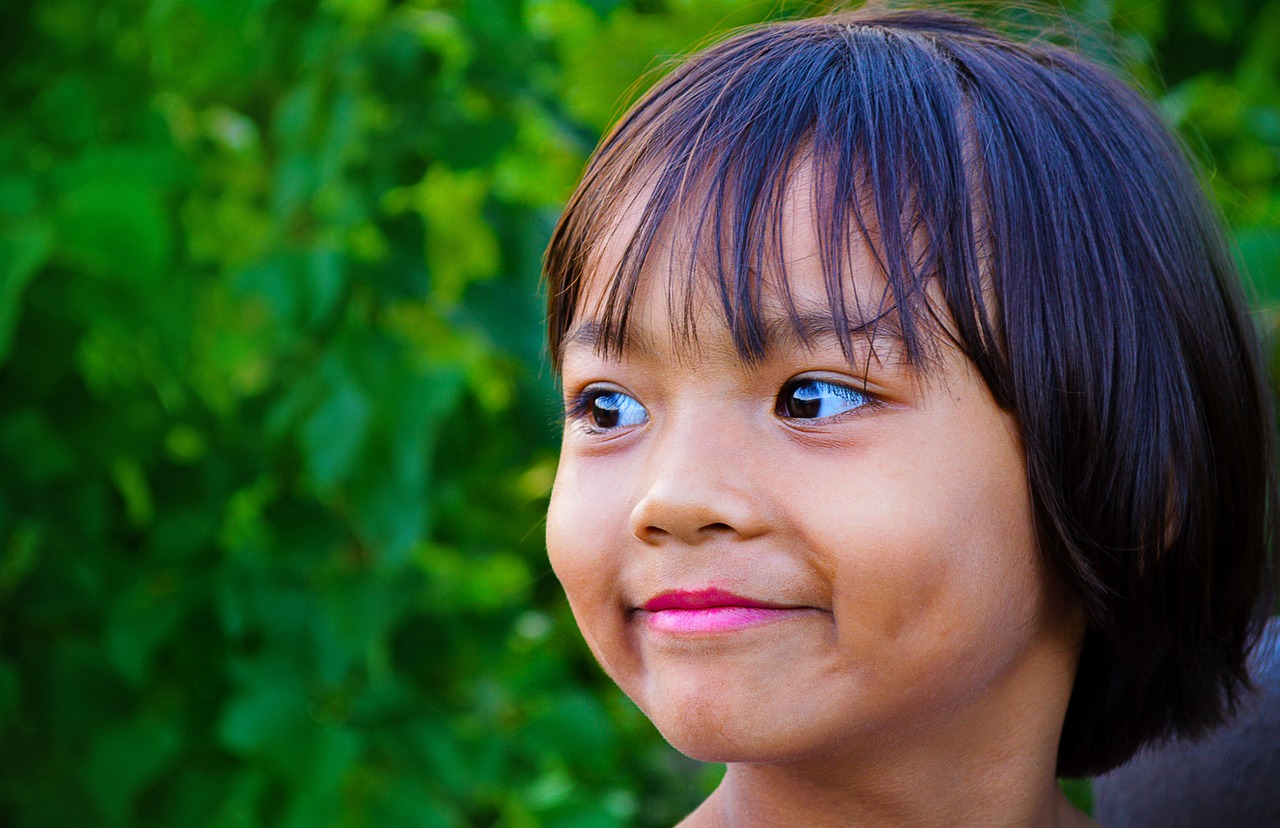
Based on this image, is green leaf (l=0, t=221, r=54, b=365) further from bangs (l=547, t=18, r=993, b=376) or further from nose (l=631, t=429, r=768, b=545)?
nose (l=631, t=429, r=768, b=545)

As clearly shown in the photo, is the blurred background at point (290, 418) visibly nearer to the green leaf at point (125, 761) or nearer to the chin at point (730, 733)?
the green leaf at point (125, 761)

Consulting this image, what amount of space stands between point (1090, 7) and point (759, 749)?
3.67 ft

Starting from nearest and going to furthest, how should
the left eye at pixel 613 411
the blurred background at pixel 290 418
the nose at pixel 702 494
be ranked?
the nose at pixel 702 494 < the left eye at pixel 613 411 < the blurred background at pixel 290 418

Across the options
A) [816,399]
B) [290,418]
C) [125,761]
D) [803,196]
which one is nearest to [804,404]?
[816,399]

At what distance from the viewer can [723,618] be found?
737 mm

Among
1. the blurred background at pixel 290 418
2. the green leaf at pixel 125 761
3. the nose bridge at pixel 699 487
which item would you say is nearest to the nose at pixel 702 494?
the nose bridge at pixel 699 487

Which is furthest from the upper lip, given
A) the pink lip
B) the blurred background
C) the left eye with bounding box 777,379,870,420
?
the blurred background

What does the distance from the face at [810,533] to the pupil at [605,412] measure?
57 millimetres

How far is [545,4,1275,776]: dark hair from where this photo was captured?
75 centimetres

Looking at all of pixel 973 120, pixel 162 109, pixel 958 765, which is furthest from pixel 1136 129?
pixel 162 109

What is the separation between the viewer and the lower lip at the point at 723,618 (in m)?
0.73

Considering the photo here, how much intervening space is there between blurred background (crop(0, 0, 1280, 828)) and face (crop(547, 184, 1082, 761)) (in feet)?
2.40

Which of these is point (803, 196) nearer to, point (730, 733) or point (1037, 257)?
point (1037, 257)

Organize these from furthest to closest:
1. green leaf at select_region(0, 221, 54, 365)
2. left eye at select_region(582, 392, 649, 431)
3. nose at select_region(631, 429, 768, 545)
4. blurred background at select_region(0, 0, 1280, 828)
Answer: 1. blurred background at select_region(0, 0, 1280, 828)
2. green leaf at select_region(0, 221, 54, 365)
3. left eye at select_region(582, 392, 649, 431)
4. nose at select_region(631, 429, 768, 545)
